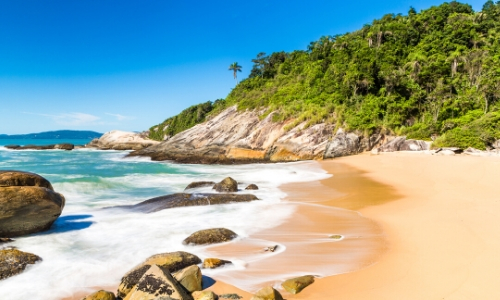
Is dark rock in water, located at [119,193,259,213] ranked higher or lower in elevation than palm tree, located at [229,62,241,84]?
lower

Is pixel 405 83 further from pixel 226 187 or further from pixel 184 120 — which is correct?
pixel 184 120

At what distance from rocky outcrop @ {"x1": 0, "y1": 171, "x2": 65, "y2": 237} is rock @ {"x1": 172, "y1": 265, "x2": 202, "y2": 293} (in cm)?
523

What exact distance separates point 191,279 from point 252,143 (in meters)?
27.4

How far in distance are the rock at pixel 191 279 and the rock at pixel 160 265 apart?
0.43 metres

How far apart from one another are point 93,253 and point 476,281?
699 cm

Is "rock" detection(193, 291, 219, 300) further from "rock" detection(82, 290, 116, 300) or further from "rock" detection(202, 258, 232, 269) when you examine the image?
"rock" detection(82, 290, 116, 300)

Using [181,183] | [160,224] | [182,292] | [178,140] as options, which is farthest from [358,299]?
[178,140]

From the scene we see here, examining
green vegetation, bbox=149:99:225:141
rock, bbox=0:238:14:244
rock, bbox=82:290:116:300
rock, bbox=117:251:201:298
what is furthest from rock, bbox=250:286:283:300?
green vegetation, bbox=149:99:225:141

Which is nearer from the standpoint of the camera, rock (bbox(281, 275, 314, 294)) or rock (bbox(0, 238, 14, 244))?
rock (bbox(281, 275, 314, 294))

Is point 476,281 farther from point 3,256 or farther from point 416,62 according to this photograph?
point 416,62

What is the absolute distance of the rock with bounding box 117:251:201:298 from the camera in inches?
181

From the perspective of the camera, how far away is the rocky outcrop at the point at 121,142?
55.3 meters

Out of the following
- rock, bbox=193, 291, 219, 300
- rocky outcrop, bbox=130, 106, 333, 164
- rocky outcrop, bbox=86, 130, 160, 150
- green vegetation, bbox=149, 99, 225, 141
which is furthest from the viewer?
green vegetation, bbox=149, 99, 225, 141

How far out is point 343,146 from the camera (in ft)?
90.4
